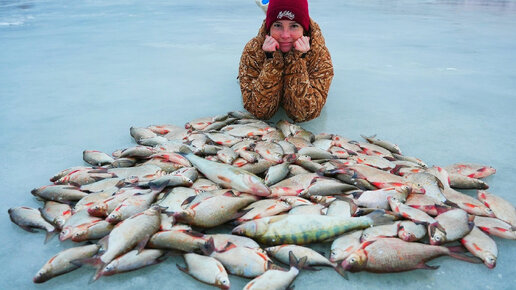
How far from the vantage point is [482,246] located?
181cm

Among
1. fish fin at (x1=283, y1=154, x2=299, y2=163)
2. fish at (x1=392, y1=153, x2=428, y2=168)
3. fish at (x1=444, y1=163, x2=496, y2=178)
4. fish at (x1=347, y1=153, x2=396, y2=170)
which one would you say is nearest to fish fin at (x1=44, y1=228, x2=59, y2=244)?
fish fin at (x1=283, y1=154, x2=299, y2=163)

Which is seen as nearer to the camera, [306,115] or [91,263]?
[91,263]

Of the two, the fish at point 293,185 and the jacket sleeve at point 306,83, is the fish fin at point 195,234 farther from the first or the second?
the jacket sleeve at point 306,83

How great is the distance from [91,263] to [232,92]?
3089mm

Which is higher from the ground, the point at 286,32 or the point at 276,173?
the point at 286,32

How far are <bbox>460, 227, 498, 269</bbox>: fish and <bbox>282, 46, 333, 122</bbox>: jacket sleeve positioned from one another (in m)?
1.85

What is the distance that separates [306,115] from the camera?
3498mm

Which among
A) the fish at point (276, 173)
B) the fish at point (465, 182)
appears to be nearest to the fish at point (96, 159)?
the fish at point (276, 173)

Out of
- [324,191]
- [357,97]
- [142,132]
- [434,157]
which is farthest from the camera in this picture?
[357,97]

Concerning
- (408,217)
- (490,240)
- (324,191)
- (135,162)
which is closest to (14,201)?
(135,162)

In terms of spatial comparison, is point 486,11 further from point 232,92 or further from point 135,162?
point 135,162

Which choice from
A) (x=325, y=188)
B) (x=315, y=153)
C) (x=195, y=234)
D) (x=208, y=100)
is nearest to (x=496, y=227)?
(x=325, y=188)

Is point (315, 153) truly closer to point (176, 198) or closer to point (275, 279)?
point (176, 198)

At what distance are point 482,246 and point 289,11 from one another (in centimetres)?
227
